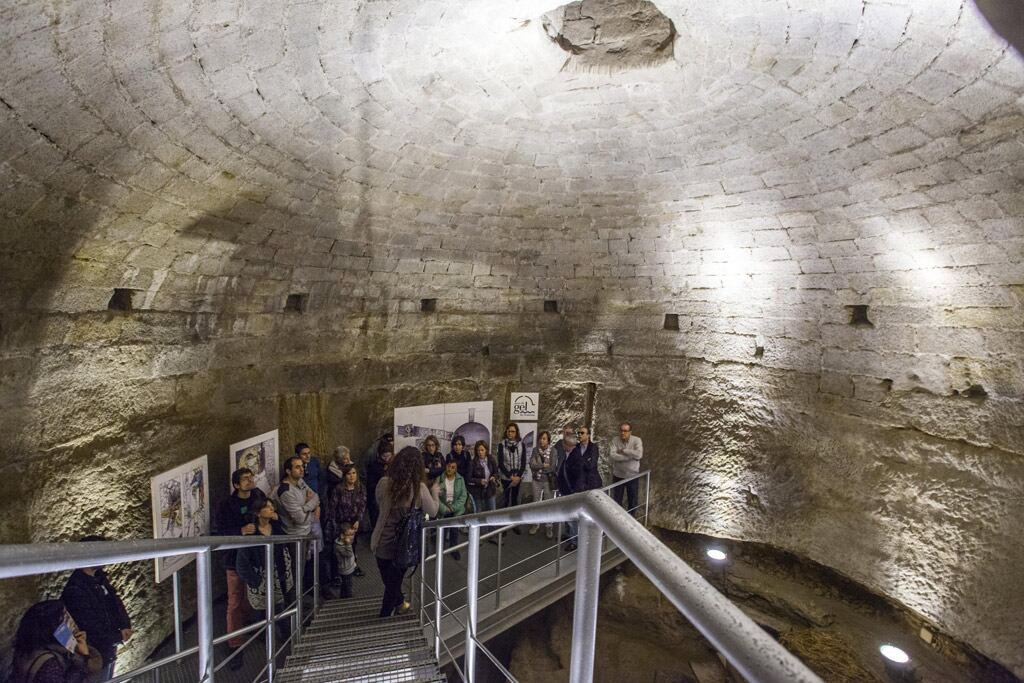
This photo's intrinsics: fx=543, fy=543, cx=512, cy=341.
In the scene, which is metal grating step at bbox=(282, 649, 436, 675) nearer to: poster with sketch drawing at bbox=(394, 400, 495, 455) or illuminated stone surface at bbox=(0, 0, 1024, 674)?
illuminated stone surface at bbox=(0, 0, 1024, 674)

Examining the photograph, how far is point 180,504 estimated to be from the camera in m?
4.61

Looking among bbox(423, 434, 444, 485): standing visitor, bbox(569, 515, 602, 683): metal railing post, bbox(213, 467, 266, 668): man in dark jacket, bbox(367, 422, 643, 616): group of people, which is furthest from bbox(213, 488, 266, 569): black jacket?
bbox(569, 515, 602, 683): metal railing post

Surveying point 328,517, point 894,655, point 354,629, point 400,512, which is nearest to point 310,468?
point 328,517

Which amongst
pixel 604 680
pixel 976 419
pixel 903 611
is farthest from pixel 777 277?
pixel 604 680

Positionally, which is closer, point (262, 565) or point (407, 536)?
point (407, 536)

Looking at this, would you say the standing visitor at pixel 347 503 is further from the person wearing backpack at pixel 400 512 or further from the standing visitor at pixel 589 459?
the standing visitor at pixel 589 459

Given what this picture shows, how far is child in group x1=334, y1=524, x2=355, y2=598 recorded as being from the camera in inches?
182

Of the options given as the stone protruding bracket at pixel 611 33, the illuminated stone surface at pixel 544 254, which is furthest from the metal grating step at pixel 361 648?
the stone protruding bracket at pixel 611 33

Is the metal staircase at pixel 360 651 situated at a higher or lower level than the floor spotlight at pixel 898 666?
higher

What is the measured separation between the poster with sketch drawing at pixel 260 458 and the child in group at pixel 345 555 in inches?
39.7

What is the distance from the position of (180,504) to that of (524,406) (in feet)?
12.6

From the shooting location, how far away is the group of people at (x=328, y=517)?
124 inches

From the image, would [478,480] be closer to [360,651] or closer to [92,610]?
[360,651]

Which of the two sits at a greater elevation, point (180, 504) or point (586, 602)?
point (586, 602)
